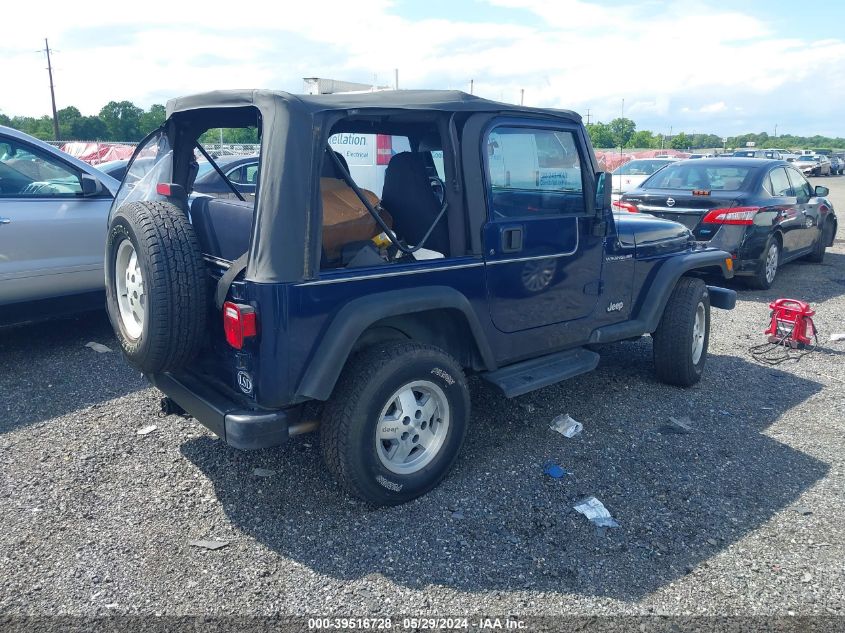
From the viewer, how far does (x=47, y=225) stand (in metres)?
5.48

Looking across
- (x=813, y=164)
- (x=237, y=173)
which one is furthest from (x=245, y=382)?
(x=813, y=164)

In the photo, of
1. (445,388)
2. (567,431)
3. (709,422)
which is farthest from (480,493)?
(709,422)

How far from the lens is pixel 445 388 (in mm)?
3445

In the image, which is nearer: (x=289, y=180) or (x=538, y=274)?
(x=289, y=180)

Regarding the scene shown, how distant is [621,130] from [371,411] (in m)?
2.72

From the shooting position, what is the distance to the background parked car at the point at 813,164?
42.6 metres

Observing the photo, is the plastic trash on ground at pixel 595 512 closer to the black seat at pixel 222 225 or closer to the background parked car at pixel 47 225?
the black seat at pixel 222 225

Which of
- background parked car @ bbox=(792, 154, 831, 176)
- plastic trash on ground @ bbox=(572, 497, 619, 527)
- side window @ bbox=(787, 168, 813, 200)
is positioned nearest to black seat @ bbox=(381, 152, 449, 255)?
plastic trash on ground @ bbox=(572, 497, 619, 527)

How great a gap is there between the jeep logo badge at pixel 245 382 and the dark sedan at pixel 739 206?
5.70 metres

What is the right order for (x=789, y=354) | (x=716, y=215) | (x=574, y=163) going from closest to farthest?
1. (x=574, y=163)
2. (x=789, y=354)
3. (x=716, y=215)

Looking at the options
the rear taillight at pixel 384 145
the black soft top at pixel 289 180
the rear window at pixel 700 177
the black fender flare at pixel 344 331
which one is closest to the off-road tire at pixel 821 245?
the rear window at pixel 700 177

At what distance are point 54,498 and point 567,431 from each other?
290 cm

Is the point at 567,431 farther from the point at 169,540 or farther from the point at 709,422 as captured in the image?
the point at 169,540

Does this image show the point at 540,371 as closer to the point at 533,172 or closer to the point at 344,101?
the point at 533,172
